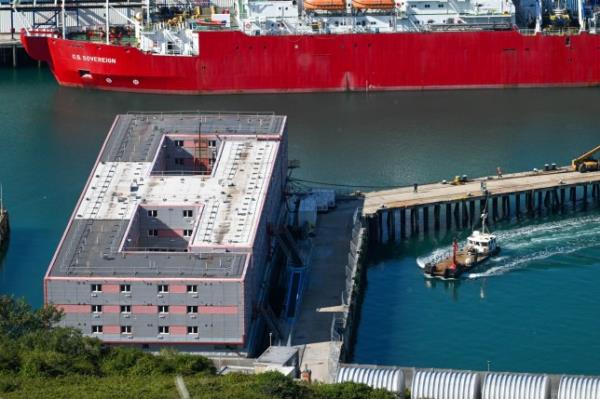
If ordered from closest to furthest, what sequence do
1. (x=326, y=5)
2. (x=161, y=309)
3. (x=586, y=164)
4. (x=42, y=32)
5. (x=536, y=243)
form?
(x=161, y=309)
(x=536, y=243)
(x=586, y=164)
(x=326, y=5)
(x=42, y=32)

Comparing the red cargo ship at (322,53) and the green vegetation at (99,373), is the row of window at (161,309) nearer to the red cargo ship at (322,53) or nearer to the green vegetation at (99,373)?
the green vegetation at (99,373)

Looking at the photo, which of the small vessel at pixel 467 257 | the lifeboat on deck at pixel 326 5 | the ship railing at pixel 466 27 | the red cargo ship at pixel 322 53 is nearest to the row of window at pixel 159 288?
the small vessel at pixel 467 257

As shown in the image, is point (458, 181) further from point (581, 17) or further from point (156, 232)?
point (581, 17)

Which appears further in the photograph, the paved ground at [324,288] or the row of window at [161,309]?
the paved ground at [324,288]

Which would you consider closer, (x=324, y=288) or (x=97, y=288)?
(x=97, y=288)

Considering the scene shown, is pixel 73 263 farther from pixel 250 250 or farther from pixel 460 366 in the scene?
pixel 460 366

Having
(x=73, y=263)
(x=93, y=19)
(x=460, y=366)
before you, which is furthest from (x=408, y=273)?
(x=93, y=19)

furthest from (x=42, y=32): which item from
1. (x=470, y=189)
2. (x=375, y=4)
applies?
(x=470, y=189)
